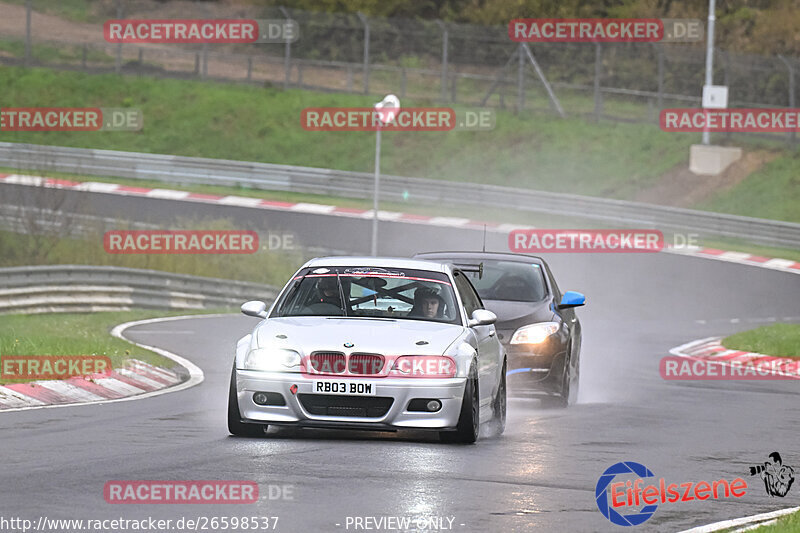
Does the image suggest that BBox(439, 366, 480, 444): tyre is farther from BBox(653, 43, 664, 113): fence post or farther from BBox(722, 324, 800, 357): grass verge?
BBox(653, 43, 664, 113): fence post

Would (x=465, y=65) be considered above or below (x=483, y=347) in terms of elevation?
above

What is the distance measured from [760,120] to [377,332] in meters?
38.5

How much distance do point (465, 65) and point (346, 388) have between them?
144 feet

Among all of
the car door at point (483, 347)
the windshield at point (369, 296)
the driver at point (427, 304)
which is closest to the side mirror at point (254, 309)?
the windshield at point (369, 296)

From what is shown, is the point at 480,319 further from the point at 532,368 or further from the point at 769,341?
the point at 769,341

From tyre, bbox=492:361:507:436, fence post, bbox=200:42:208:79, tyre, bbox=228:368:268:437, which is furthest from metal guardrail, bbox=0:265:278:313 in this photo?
fence post, bbox=200:42:208:79

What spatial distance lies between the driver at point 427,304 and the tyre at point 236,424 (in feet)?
5.21

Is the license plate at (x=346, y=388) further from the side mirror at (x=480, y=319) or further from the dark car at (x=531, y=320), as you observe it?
the dark car at (x=531, y=320)

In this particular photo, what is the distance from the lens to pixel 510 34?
179ft

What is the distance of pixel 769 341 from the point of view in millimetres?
25266

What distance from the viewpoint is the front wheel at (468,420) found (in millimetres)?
11672

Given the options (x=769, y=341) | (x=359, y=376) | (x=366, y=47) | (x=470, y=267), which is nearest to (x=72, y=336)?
(x=470, y=267)

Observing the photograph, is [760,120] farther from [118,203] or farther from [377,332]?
[377,332]

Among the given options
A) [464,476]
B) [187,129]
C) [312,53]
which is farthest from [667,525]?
[312,53]
